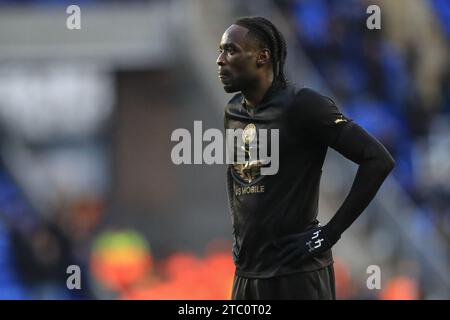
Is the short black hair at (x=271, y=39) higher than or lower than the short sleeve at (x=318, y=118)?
higher

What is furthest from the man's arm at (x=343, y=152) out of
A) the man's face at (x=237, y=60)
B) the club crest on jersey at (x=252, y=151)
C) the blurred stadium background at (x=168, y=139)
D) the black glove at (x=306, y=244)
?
the blurred stadium background at (x=168, y=139)

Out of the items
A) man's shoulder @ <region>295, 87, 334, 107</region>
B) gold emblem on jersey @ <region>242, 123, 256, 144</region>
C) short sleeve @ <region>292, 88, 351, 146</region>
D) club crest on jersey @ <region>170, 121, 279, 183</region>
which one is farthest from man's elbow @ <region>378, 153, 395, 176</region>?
gold emblem on jersey @ <region>242, 123, 256, 144</region>

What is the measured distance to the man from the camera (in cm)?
434

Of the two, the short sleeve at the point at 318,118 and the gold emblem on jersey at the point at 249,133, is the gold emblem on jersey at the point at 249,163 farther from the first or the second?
the short sleeve at the point at 318,118

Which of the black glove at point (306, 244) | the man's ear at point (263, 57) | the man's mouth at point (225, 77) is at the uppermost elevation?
the man's ear at point (263, 57)

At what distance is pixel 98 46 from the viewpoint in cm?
1524

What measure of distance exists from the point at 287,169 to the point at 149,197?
11.0m

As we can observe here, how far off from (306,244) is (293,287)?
198 mm

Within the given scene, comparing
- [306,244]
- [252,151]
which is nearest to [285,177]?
[252,151]

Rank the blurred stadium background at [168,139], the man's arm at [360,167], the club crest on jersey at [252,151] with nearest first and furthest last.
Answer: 1. the man's arm at [360,167]
2. the club crest on jersey at [252,151]
3. the blurred stadium background at [168,139]

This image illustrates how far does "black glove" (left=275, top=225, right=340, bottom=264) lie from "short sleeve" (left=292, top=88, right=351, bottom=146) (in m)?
0.38

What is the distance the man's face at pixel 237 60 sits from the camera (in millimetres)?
4457
